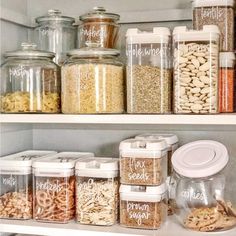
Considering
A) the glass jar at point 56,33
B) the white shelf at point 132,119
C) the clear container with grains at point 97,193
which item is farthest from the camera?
the glass jar at point 56,33

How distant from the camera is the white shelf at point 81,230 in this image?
1.26 meters

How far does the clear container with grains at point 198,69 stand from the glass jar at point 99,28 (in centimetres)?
25

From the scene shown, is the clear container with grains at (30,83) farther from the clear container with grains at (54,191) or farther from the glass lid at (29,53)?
the clear container with grains at (54,191)

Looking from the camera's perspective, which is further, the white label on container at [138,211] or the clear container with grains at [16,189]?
the clear container with grains at [16,189]

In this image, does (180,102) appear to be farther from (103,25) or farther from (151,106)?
(103,25)

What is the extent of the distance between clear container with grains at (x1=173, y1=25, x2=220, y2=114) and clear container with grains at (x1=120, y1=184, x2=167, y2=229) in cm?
24

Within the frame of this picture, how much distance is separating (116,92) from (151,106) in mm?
118

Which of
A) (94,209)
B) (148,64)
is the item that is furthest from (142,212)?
(148,64)

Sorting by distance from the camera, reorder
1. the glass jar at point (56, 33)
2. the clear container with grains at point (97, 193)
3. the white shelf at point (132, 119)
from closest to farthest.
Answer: the white shelf at point (132, 119), the clear container with grains at point (97, 193), the glass jar at point (56, 33)

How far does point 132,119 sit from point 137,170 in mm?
143

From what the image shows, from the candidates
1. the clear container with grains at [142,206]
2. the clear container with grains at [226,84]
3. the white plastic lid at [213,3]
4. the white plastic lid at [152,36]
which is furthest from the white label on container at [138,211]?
the white plastic lid at [213,3]

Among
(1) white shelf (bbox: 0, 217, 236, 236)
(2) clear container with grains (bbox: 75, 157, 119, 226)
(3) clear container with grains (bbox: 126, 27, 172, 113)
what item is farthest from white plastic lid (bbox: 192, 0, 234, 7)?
(1) white shelf (bbox: 0, 217, 236, 236)

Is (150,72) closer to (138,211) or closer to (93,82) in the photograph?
(93,82)

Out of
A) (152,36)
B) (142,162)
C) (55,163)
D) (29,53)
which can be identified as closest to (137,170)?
(142,162)
